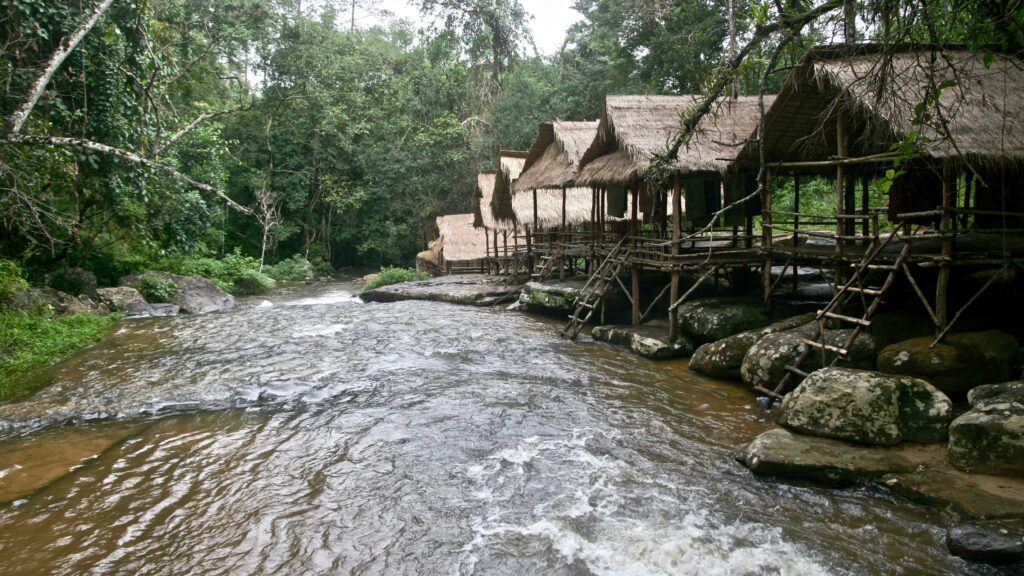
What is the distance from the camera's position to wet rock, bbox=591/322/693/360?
10.4 meters

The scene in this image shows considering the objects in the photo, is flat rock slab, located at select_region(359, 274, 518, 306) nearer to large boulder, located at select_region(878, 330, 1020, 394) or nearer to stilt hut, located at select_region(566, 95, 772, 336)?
stilt hut, located at select_region(566, 95, 772, 336)

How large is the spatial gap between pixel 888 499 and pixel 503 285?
14.3 meters

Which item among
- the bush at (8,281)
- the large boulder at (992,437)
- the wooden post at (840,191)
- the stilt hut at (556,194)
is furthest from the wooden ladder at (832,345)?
the bush at (8,281)

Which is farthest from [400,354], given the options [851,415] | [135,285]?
[135,285]

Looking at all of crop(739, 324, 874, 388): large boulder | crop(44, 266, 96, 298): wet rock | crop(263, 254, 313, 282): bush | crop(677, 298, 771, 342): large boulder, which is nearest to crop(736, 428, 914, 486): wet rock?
crop(739, 324, 874, 388): large boulder

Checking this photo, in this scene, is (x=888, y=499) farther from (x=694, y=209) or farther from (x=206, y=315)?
(x=206, y=315)

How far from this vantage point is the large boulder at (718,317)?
982 centimetres

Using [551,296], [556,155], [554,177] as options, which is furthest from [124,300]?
[556,155]

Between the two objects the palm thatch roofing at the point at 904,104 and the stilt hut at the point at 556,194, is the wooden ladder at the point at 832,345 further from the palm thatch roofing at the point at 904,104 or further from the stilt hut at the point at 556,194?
the stilt hut at the point at 556,194

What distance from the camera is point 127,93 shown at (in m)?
10.5

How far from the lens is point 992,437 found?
5168mm

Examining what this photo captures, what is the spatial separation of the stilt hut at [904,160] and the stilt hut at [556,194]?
5561 millimetres

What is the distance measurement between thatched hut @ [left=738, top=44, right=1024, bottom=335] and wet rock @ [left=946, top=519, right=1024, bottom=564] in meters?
2.59

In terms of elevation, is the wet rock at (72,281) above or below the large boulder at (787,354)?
above
